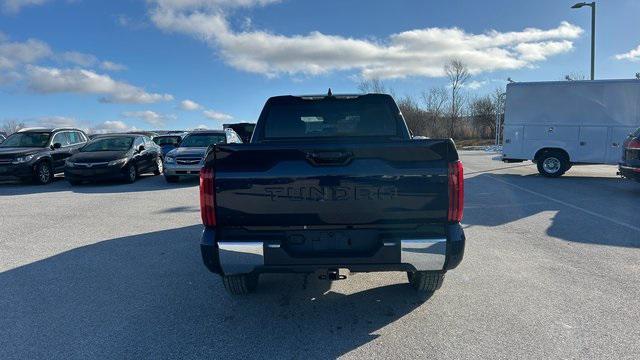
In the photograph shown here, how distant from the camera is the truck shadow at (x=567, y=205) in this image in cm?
663

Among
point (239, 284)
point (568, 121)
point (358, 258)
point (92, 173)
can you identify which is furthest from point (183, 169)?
point (568, 121)

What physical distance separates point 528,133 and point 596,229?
8.04 metres

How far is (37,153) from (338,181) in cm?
1376

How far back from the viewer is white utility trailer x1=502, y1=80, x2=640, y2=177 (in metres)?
13.1

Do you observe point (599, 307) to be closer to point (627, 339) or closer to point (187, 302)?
point (627, 339)

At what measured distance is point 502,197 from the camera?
396 inches

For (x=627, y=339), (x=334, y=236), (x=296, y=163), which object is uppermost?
(x=296, y=163)

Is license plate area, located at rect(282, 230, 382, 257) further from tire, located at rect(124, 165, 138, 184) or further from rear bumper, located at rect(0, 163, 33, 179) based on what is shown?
rear bumper, located at rect(0, 163, 33, 179)

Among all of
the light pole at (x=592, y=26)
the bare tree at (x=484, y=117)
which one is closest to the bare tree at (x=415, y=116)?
the bare tree at (x=484, y=117)

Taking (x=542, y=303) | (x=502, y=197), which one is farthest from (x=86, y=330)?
(x=502, y=197)

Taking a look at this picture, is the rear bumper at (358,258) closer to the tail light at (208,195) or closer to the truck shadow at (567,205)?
the tail light at (208,195)

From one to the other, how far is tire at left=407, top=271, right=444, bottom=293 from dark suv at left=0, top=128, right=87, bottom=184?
44.0 feet

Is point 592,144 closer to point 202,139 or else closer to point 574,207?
point 574,207

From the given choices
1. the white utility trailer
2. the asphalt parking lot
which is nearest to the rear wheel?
the asphalt parking lot
